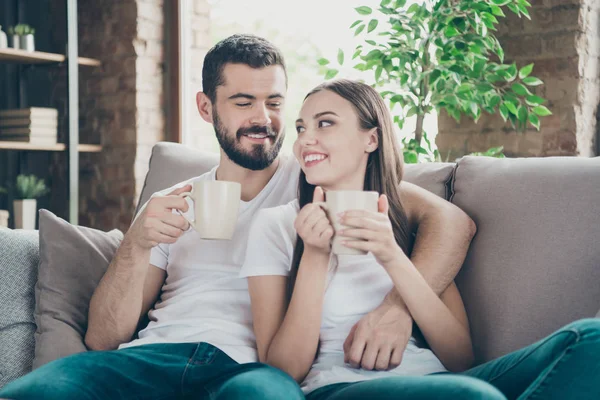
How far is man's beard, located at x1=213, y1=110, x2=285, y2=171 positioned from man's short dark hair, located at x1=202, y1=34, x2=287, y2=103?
0.13m

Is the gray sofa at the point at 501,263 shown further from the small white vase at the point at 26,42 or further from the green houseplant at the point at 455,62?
the small white vase at the point at 26,42

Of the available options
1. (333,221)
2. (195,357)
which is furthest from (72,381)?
(333,221)

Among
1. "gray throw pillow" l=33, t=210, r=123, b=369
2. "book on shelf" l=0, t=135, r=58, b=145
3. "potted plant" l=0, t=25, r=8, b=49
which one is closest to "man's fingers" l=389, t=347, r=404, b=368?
"gray throw pillow" l=33, t=210, r=123, b=369

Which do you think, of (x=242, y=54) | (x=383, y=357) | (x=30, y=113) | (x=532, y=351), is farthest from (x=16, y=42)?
(x=532, y=351)

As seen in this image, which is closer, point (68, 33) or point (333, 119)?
point (333, 119)

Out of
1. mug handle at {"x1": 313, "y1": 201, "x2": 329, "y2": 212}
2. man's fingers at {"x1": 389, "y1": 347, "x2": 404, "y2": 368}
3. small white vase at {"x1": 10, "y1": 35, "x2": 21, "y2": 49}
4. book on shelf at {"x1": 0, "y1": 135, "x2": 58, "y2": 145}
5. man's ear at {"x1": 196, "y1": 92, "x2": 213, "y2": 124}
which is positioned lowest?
man's fingers at {"x1": 389, "y1": 347, "x2": 404, "y2": 368}

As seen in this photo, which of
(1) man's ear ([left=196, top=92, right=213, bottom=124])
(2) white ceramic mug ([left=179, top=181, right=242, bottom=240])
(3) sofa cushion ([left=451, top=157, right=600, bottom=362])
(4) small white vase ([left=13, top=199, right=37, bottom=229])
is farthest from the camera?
(4) small white vase ([left=13, top=199, right=37, bottom=229])

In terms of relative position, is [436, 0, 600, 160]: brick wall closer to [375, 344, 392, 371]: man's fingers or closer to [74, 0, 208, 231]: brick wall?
[375, 344, 392, 371]: man's fingers

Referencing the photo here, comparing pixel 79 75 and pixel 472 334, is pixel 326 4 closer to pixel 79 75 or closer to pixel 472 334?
pixel 79 75

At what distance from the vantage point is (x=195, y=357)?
1319mm

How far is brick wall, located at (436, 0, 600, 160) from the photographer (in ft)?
8.09

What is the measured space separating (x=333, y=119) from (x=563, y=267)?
0.53 m

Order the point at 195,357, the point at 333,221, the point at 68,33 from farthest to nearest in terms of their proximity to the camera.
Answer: the point at 68,33 < the point at 195,357 < the point at 333,221

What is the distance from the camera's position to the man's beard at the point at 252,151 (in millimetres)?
1574
